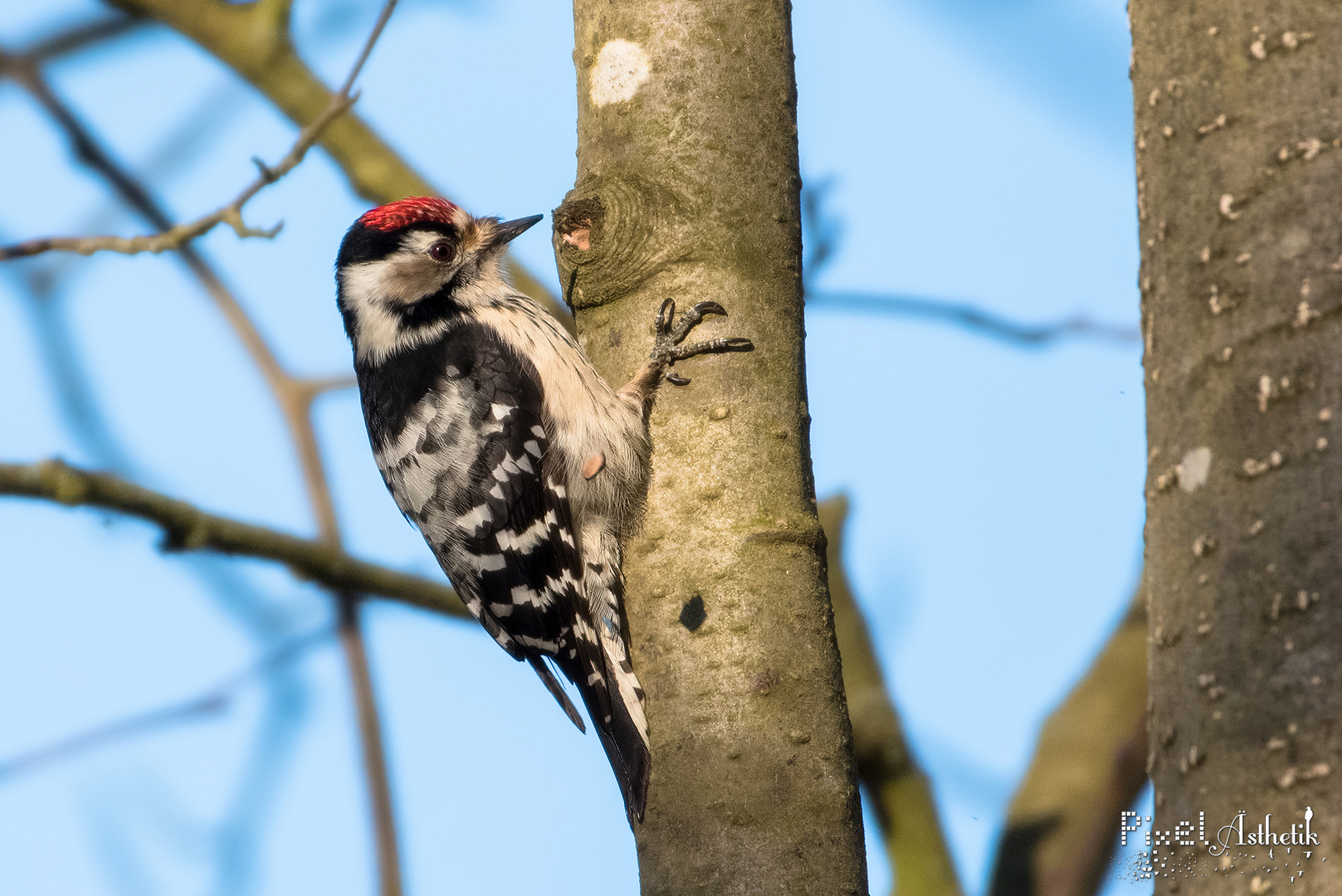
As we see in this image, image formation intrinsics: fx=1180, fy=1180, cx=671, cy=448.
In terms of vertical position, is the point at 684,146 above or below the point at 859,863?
above

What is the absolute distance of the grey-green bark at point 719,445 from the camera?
204 centimetres

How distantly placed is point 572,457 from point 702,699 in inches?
52.3

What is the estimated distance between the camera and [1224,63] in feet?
5.46

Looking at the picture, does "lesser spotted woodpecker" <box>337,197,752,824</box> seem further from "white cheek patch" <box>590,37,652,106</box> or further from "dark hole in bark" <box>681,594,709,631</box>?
"white cheek patch" <box>590,37,652,106</box>

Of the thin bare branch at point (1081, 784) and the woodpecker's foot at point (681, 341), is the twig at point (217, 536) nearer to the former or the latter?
the woodpecker's foot at point (681, 341)

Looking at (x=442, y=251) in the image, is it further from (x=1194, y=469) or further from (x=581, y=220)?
(x=1194, y=469)

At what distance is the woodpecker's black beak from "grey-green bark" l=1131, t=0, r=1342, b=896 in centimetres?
259

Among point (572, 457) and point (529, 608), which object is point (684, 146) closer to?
point (572, 457)

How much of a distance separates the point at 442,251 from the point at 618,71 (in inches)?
59.3

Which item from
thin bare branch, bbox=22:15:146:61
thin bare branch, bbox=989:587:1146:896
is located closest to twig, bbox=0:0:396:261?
thin bare branch, bbox=22:15:146:61

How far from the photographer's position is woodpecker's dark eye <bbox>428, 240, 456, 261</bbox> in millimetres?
3875

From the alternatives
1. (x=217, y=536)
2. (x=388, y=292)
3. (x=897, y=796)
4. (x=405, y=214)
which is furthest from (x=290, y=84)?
(x=897, y=796)

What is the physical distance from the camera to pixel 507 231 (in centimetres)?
401

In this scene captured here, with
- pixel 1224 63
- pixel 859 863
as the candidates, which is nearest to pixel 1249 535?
pixel 1224 63
